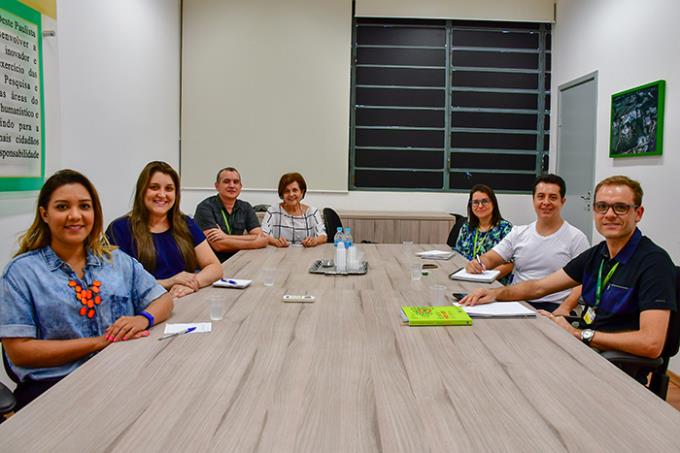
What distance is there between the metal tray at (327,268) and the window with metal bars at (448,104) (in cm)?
306

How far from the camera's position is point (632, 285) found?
82.7 inches

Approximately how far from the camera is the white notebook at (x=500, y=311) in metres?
2.12

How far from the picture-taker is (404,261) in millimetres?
3547

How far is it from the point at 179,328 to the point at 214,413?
0.72 meters

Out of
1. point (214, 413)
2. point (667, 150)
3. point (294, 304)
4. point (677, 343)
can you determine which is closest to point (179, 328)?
point (294, 304)

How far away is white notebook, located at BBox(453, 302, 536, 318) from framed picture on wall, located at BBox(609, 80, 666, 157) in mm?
2510

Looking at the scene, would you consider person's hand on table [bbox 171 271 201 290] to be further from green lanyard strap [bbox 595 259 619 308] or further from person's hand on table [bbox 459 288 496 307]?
green lanyard strap [bbox 595 259 619 308]

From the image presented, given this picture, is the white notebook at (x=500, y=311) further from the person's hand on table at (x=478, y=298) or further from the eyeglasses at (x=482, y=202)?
the eyeglasses at (x=482, y=202)

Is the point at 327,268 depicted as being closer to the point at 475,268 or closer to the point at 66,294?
the point at 475,268

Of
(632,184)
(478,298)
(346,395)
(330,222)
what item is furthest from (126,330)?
(330,222)

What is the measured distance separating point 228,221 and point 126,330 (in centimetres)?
255

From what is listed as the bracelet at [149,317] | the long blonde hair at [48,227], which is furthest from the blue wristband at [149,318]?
the long blonde hair at [48,227]

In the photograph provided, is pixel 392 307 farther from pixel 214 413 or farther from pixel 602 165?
pixel 602 165

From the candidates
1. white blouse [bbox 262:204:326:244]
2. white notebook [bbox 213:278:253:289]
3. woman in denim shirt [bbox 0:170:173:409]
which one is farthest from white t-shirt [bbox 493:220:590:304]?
woman in denim shirt [bbox 0:170:173:409]
